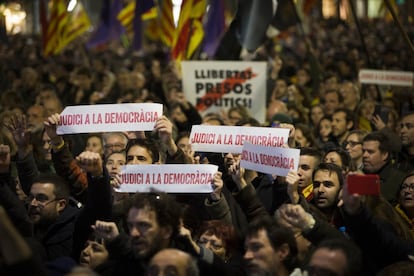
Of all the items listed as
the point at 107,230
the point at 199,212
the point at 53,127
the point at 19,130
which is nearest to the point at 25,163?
the point at 19,130

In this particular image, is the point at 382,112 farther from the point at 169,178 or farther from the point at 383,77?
the point at 169,178

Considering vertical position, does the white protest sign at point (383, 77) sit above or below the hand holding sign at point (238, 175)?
below

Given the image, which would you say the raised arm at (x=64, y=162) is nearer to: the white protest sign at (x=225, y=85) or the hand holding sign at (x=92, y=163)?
Result: the hand holding sign at (x=92, y=163)

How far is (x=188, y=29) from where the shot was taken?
14.4 metres

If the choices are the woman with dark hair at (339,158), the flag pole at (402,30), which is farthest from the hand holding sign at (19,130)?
the flag pole at (402,30)

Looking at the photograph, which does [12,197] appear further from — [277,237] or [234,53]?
[234,53]

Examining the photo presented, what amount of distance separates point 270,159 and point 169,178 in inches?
26.2

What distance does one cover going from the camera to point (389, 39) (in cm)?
2983

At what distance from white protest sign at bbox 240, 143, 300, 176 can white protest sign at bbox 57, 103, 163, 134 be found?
0.71m

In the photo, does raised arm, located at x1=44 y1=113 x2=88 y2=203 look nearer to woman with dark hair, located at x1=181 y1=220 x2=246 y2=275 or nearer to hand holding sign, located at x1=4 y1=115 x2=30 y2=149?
hand holding sign, located at x1=4 y1=115 x2=30 y2=149

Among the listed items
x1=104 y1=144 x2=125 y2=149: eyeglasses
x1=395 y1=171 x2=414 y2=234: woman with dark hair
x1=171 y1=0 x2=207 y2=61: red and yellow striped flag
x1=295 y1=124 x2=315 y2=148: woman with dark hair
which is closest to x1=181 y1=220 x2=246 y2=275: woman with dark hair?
x1=395 y1=171 x2=414 y2=234: woman with dark hair

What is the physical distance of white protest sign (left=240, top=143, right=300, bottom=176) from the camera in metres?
6.48

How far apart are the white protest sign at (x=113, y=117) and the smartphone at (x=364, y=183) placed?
2.21 metres

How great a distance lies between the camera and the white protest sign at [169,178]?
20.9 feet
